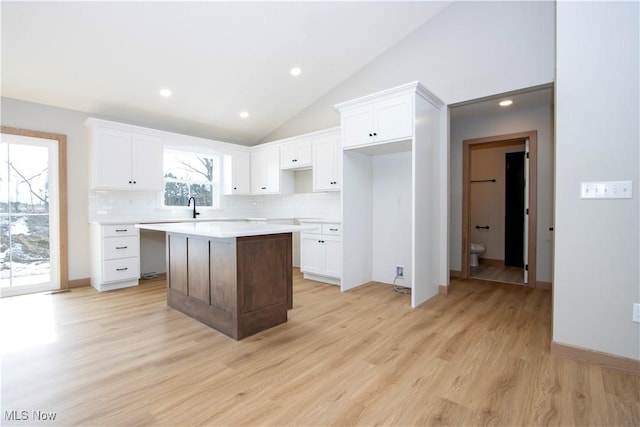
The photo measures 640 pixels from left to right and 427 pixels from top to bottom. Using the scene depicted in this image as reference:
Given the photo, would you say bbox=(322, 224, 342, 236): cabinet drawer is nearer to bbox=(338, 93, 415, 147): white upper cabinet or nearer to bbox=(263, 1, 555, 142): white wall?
bbox=(338, 93, 415, 147): white upper cabinet

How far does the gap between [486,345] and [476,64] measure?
315 centimetres

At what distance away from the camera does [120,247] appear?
13.1ft

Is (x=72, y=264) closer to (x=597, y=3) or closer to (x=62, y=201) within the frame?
(x=62, y=201)

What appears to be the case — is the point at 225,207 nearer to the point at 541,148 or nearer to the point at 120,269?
the point at 120,269

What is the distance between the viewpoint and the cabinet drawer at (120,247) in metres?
3.89

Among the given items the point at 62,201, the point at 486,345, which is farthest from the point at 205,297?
the point at 62,201

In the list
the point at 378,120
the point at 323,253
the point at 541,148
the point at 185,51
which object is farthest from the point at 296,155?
the point at 541,148

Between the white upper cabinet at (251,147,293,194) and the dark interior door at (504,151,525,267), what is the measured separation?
4.01m

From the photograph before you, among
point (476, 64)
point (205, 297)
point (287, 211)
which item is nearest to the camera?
point (205, 297)

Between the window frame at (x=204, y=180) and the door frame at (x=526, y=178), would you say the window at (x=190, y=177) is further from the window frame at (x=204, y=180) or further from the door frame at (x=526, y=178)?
the door frame at (x=526, y=178)

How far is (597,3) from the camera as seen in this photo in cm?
202

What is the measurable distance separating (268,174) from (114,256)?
8.58 feet

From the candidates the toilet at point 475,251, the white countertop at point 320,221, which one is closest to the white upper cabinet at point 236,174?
the white countertop at point 320,221

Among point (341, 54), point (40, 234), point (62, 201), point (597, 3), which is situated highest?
point (341, 54)
